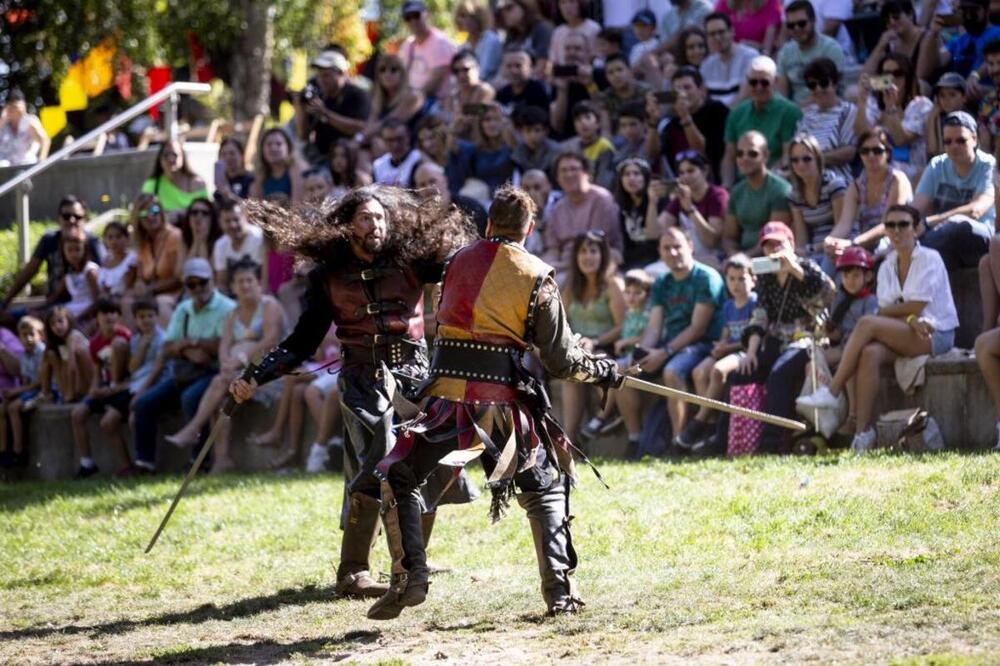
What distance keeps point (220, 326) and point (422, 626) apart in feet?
23.2

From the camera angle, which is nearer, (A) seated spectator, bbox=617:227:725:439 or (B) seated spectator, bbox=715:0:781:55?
(A) seated spectator, bbox=617:227:725:439

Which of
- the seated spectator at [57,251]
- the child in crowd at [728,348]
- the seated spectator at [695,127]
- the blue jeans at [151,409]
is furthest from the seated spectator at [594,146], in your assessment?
the seated spectator at [57,251]

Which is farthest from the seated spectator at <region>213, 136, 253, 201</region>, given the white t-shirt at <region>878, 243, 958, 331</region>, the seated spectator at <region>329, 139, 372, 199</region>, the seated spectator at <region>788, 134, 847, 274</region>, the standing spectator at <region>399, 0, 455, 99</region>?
the white t-shirt at <region>878, 243, 958, 331</region>

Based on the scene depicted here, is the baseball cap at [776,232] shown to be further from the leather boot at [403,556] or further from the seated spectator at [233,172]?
the seated spectator at [233,172]

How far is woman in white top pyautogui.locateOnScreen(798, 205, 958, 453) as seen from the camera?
11.4 m

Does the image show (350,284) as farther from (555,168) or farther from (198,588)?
(555,168)

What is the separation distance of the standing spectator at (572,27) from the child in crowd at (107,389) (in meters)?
4.94

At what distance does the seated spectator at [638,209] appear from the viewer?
14109 mm

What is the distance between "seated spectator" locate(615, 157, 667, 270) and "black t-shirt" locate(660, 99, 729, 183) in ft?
1.72

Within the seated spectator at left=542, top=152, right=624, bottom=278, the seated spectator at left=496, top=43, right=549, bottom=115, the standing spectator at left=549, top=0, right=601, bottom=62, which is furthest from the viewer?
the standing spectator at left=549, top=0, right=601, bottom=62

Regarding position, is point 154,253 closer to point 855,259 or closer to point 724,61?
point 724,61

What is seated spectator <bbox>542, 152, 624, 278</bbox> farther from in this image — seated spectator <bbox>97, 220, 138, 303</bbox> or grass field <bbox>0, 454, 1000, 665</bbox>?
seated spectator <bbox>97, 220, 138, 303</bbox>

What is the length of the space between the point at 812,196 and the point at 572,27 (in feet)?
15.1

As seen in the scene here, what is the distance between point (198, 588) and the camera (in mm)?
10070
